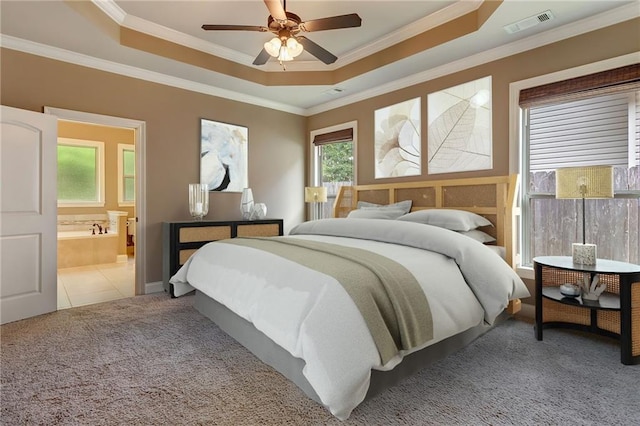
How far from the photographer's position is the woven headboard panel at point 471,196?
3098 mm

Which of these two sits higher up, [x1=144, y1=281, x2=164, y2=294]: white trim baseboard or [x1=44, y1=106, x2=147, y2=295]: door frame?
[x1=44, y1=106, x2=147, y2=295]: door frame

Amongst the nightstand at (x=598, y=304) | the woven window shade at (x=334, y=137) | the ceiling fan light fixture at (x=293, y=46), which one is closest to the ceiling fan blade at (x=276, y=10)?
the ceiling fan light fixture at (x=293, y=46)

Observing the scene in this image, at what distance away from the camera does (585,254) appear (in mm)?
2438

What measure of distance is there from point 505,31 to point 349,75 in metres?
1.81

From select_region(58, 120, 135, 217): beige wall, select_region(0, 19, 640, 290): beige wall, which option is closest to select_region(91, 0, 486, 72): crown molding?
select_region(0, 19, 640, 290): beige wall

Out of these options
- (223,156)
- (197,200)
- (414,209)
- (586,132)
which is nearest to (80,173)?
(223,156)

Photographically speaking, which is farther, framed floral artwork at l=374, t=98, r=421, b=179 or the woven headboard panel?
framed floral artwork at l=374, t=98, r=421, b=179

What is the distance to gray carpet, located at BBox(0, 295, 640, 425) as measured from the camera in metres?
1.61

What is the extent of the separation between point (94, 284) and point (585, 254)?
553 centimetres

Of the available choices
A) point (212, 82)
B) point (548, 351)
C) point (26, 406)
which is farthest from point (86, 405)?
point (212, 82)

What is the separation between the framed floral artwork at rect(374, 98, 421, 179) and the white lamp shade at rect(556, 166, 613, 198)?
1774 mm

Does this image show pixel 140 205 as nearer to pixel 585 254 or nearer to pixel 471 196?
→ pixel 471 196

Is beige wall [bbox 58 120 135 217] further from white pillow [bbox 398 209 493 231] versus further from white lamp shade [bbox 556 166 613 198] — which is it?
white lamp shade [bbox 556 166 613 198]

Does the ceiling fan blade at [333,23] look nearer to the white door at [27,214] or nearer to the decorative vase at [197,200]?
the decorative vase at [197,200]
